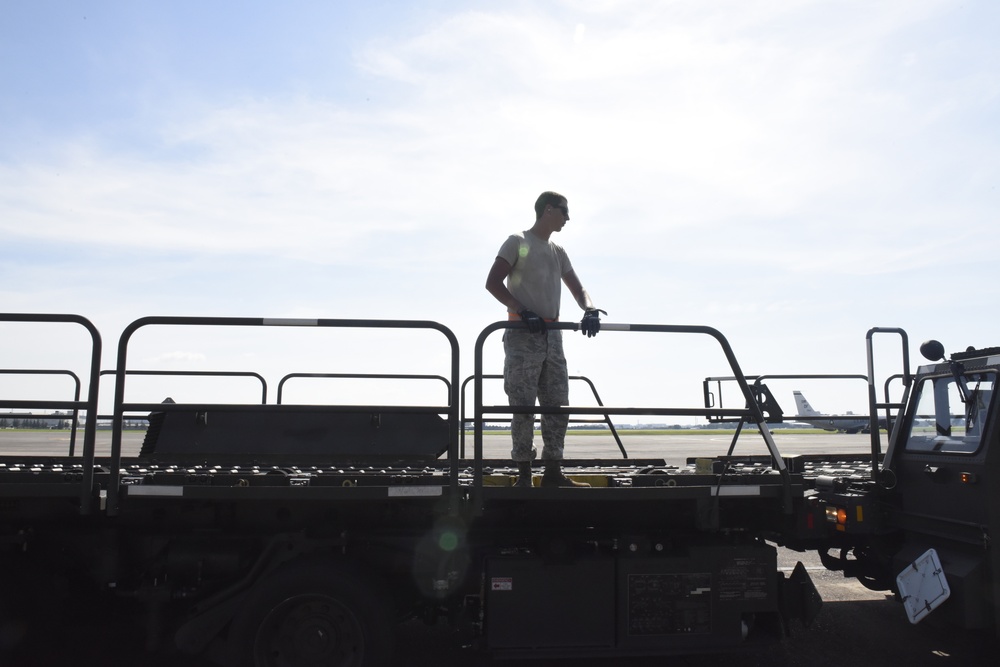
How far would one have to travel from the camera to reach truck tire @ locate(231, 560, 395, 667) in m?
4.20

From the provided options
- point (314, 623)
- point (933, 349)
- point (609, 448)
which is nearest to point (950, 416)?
point (933, 349)

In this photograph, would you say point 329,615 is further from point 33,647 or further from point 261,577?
point 33,647

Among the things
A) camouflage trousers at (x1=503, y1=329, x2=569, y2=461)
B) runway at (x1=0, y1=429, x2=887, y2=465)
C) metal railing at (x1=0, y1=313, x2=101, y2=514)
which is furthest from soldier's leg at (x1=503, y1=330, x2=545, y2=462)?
runway at (x1=0, y1=429, x2=887, y2=465)

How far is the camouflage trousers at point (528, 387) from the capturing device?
478 centimetres

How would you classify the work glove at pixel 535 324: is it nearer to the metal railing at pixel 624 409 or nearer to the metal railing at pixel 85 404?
the metal railing at pixel 624 409

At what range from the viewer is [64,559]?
4602mm

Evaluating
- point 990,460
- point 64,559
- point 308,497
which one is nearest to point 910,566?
point 990,460

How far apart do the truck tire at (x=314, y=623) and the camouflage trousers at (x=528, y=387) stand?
1.26 meters

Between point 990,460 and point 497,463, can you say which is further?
point 497,463

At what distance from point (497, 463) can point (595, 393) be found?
3.36ft

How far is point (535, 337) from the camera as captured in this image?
4.86 meters

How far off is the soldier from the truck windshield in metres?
2.35

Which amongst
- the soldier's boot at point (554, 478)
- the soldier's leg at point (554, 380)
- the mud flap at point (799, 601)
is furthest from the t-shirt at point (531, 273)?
the mud flap at point (799, 601)

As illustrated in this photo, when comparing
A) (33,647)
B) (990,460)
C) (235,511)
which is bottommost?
(33,647)
